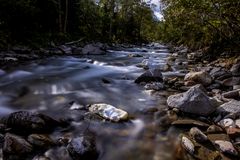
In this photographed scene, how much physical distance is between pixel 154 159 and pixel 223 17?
27.5 feet

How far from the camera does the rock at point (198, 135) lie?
515cm

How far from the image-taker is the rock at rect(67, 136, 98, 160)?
4568 millimetres

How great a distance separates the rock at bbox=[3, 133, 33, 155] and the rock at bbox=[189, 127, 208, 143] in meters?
2.70

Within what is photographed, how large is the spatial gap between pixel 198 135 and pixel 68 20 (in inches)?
1086

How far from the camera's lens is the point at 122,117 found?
20.5 feet

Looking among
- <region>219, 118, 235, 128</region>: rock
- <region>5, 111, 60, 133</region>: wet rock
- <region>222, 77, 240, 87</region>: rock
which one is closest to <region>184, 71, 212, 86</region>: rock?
<region>222, 77, 240, 87</region>: rock

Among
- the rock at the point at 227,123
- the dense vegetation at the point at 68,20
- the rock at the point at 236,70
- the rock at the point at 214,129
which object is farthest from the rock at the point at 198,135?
the dense vegetation at the point at 68,20

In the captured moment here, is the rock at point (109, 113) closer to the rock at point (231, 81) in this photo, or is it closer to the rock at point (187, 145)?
the rock at point (187, 145)

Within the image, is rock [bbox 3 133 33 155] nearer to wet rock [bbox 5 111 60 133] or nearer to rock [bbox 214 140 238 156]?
wet rock [bbox 5 111 60 133]

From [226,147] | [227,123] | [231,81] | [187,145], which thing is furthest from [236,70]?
[187,145]

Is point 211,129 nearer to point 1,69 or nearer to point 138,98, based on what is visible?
point 138,98

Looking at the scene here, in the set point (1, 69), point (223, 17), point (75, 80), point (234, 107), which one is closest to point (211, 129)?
point (234, 107)

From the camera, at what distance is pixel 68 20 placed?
31.1 meters

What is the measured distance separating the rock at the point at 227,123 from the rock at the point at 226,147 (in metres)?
0.82
